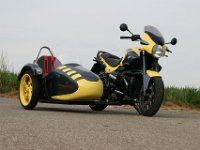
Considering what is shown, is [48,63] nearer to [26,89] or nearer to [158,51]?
[26,89]

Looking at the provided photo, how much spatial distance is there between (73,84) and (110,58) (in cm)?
119

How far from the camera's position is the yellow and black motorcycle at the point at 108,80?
9.70 m

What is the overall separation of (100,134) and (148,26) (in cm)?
431

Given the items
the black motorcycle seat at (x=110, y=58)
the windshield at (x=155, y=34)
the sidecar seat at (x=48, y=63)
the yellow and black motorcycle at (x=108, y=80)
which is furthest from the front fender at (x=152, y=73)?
the sidecar seat at (x=48, y=63)

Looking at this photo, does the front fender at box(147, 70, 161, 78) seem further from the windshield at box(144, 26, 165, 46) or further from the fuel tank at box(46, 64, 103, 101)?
the fuel tank at box(46, 64, 103, 101)

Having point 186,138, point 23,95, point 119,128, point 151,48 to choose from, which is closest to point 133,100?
point 151,48

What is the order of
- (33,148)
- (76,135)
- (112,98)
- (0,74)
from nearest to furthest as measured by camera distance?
(33,148) < (76,135) < (112,98) < (0,74)

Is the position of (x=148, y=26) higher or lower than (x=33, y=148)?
higher

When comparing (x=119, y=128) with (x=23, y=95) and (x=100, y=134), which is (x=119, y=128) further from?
(x=23, y=95)

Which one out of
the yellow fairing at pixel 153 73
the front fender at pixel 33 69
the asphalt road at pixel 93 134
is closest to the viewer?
the asphalt road at pixel 93 134

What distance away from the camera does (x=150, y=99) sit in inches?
377

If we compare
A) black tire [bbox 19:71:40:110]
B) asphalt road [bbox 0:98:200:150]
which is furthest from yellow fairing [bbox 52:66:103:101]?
asphalt road [bbox 0:98:200:150]

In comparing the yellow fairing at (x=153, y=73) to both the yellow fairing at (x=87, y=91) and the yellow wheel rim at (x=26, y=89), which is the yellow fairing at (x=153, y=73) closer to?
the yellow fairing at (x=87, y=91)

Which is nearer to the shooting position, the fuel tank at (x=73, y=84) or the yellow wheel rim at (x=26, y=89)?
the fuel tank at (x=73, y=84)
